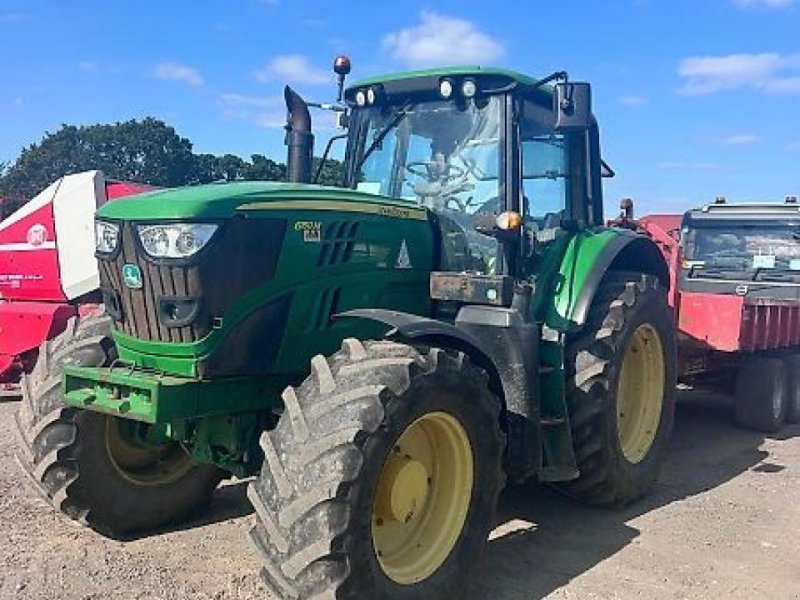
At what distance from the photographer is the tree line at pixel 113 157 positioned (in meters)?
39.2

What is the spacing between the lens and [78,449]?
4695mm

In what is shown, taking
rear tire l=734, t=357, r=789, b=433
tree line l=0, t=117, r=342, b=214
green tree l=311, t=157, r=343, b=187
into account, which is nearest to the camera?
green tree l=311, t=157, r=343, b=187

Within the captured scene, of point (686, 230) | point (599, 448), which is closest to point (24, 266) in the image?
point (599, 448)

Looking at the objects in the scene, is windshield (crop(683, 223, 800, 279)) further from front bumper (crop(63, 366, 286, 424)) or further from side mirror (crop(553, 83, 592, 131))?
front bumper (crop(63, 366, 286, 424))

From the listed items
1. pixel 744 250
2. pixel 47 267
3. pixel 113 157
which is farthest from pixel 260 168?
pixel 113 157

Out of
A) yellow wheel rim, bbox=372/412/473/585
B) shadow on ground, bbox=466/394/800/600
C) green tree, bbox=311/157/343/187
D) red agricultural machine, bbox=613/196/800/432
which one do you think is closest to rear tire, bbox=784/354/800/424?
red agricultural machine, bbox=613/196/800/432

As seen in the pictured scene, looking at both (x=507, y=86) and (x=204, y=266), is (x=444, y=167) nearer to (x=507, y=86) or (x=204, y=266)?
(x=507, y=86)

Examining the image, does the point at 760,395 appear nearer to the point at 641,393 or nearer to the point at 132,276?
the point at 641,393

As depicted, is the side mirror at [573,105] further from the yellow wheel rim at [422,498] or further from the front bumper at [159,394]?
the front bumper at [159,394]

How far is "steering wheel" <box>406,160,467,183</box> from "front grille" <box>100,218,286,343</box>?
1.45m

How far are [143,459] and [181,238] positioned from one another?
1.70 m

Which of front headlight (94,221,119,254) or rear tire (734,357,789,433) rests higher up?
front headlight (94,221,119,254)

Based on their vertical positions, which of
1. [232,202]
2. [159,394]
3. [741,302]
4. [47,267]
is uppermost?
[232,202]

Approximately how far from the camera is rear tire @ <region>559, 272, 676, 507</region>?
5.33 m
